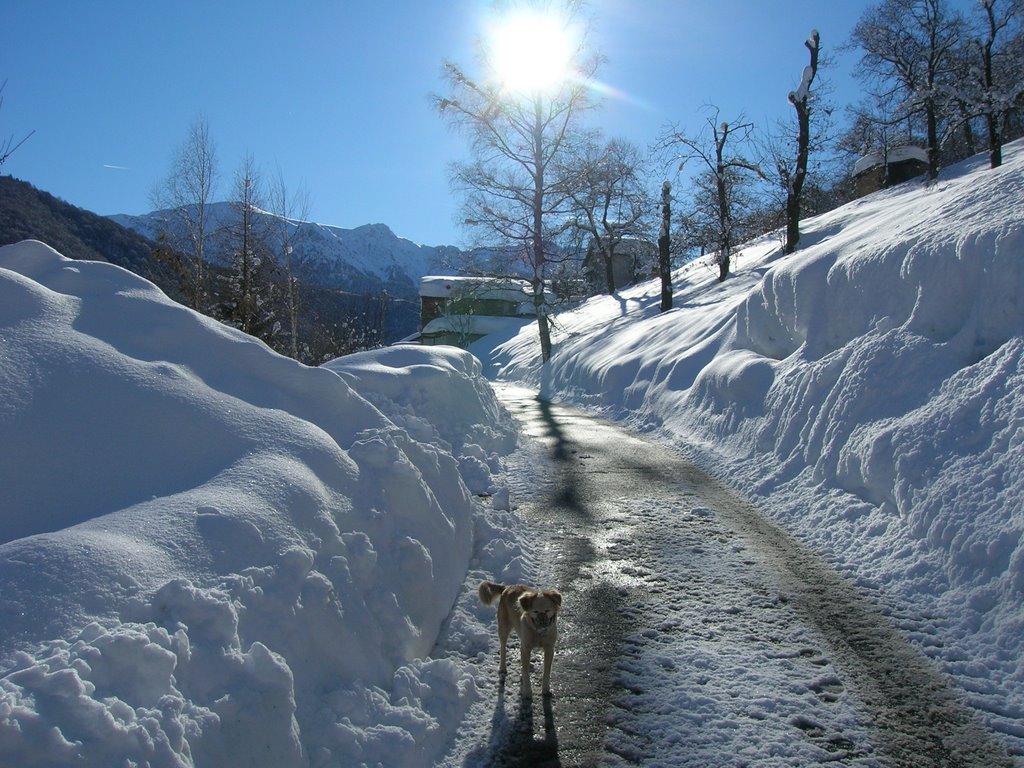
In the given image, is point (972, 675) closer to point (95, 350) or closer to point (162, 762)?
point (162, 762)

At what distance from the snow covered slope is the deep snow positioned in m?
0.03

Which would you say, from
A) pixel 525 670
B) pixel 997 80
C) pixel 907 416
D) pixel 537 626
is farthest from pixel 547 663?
pixel 997 80

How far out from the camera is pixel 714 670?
4312 millimetres

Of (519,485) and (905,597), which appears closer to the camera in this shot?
(905,597)

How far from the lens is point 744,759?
349cm

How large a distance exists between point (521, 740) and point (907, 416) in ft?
18.0

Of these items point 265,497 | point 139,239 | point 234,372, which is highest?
point 139,239

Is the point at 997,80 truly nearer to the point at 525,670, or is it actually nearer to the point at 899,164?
the point at 899,164

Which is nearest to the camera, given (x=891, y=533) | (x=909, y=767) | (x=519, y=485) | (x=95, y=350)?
(x=909, y=767)

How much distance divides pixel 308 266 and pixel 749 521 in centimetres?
2431

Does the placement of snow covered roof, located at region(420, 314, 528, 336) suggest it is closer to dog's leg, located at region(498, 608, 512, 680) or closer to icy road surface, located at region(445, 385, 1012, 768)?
icy road surface, located at region(445, 385, 1012, 768)

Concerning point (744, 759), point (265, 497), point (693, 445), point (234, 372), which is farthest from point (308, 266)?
point (744, 759)

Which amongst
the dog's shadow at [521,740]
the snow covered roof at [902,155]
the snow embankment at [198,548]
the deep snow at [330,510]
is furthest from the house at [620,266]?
the dog's shadow at [521,740]

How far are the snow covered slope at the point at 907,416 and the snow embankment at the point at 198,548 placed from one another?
139 inches
